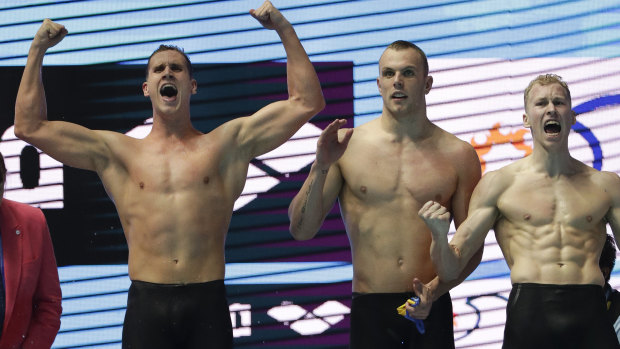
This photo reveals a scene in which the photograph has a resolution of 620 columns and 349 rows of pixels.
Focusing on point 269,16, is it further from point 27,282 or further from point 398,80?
point 27,282

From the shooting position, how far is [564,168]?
4.86 m

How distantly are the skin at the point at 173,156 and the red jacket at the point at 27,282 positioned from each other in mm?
366

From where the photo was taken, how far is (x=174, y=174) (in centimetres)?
490

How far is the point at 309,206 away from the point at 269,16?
3.12 feet

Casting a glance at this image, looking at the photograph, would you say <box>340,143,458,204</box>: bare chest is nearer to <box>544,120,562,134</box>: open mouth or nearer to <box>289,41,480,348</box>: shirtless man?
<box>289,41,480,348</box>: shirtless man

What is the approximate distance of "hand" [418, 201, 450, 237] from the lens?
4438mm

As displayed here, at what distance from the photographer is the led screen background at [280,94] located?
636 centimetres

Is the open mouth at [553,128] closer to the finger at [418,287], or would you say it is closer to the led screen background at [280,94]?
the finger at [418,287]

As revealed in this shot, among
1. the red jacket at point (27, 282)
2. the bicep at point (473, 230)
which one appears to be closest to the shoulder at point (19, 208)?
the red jacket at point (27, 282)

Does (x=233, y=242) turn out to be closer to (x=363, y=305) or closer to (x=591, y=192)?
(x=363, y=305)

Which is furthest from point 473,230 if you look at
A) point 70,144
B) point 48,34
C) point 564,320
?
point 48,34

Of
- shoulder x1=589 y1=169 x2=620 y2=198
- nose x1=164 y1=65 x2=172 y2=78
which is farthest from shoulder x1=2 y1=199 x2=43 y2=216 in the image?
shoulder x1=589 y1=169 x2=620 y2=198

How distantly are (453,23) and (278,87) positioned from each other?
3.76ft

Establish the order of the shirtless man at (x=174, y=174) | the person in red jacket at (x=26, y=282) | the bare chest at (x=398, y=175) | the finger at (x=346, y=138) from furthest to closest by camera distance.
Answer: the bare chest at (x=398, y=175), the shirtless man at (x=174, y=174), the person in red jacket at (x=26, y=282), the finger at (x=346, y=138)
